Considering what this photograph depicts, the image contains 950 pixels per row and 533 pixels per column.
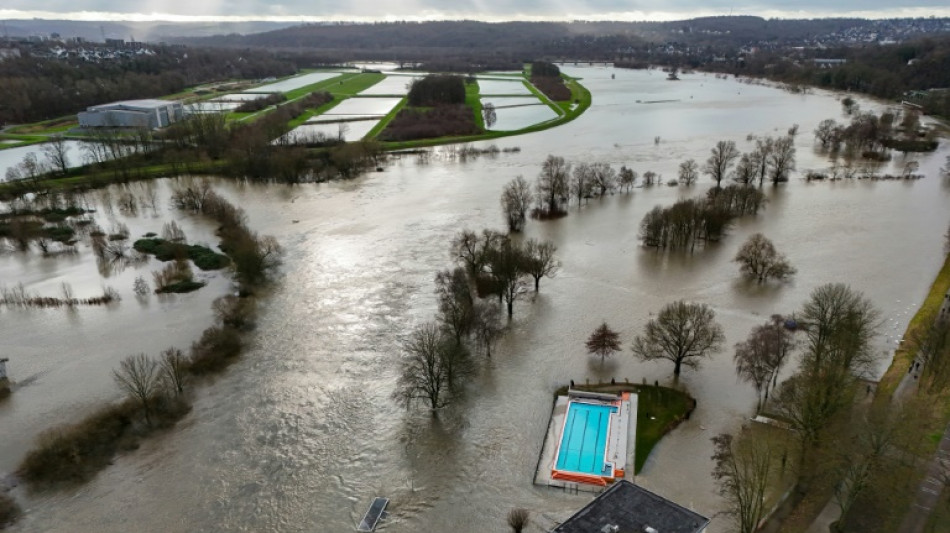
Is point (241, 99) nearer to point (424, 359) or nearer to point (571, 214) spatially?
point (571, 214)

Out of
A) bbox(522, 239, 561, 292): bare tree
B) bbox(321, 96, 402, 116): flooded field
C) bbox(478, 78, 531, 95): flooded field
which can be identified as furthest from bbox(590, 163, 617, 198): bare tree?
bbox(478, 78, 531, 95): flooded field

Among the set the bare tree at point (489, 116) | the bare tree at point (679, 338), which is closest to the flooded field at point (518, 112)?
the bare tree at point (489, 116)

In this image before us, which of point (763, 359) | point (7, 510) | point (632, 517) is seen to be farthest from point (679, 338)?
point (7, 510)

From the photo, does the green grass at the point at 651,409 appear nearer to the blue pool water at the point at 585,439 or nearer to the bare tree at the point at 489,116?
the blue pool water at the point at 585,439

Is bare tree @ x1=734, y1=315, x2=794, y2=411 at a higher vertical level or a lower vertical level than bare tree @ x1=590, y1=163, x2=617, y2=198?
lower

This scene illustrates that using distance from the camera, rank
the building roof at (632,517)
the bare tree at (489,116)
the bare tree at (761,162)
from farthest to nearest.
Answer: the bare tree at (489,116), the bare tree at (761,162), the building roof at (632,517)

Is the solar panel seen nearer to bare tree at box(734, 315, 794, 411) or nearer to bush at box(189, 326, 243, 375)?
bush at box(189, 326, 243, 375)

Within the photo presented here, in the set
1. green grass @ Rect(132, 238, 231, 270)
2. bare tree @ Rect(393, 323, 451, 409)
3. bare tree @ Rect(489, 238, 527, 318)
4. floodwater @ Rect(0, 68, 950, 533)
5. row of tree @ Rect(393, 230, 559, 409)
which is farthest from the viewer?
green grass @ Rect(132, 238, 231, 270)
